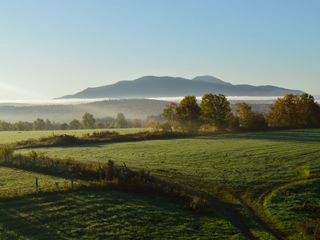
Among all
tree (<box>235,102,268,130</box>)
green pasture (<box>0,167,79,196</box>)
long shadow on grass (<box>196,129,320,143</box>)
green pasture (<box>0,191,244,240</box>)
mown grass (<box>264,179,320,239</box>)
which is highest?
tree (<box>235,102,268,130</box>)

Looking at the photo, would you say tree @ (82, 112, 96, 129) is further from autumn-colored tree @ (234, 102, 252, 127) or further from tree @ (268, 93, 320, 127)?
tree @ (268, 93, 320, 127)

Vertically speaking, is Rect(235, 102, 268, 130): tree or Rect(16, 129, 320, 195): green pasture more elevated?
Rect(235, 102, 268, 130): tree

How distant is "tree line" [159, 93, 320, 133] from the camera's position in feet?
249

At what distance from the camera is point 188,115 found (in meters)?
76.8

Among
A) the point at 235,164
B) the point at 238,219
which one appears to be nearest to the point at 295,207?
the point at 238,219

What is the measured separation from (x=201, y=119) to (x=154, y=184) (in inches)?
2206

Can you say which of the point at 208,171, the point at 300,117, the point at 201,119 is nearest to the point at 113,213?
the point at 208,171

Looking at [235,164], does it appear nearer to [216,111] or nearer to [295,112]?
[216,111]

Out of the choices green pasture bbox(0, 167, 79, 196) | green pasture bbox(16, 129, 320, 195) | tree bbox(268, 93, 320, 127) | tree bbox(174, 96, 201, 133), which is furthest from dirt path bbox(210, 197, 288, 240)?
tree bbox(268, 93, 320, 127)

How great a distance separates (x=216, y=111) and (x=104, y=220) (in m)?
64.6

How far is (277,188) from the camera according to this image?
22.6 m

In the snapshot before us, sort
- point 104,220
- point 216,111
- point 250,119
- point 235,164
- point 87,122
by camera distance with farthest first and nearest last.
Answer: point 87,122, point 250,119, point 216,111, point 235,164, point 104,220

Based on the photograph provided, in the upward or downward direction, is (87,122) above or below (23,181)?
above

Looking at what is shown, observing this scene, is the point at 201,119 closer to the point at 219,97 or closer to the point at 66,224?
the point at 219,97
